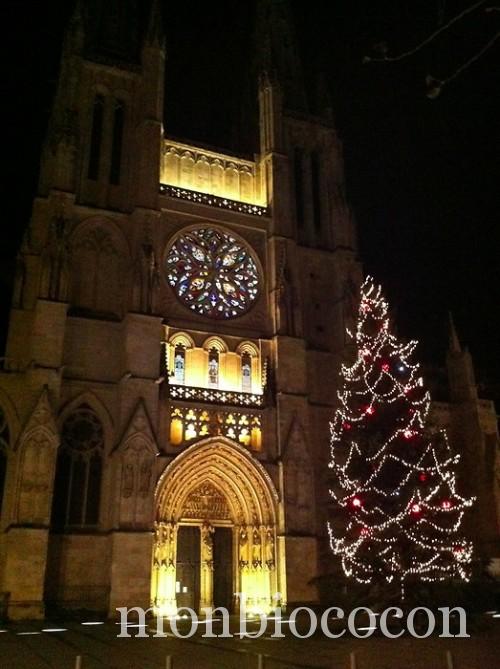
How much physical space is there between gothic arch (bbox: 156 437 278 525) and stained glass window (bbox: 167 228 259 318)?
533 cm

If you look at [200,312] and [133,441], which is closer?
[133,441]

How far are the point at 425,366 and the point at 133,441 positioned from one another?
18118 millimetres

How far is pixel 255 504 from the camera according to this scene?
73.5 ft

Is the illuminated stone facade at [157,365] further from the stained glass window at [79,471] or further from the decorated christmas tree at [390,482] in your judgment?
the decorated christmas tree at [390,482]

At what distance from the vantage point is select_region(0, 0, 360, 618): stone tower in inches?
778

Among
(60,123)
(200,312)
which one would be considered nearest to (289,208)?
(200,312)

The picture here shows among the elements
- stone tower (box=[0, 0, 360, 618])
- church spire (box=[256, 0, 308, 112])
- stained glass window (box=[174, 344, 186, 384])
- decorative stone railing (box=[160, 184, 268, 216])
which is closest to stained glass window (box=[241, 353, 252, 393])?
stone tower (box=[0, 0, 360, 618])

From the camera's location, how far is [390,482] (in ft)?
52.1

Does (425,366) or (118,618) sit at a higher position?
(425,366)

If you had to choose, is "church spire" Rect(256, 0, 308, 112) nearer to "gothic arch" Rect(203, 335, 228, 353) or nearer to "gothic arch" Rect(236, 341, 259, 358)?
"gothic arch" Rect(236, 341, 259, 358)

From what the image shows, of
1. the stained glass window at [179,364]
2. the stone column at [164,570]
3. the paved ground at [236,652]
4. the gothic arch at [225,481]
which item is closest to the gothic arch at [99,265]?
the stained glass window at [179,364]

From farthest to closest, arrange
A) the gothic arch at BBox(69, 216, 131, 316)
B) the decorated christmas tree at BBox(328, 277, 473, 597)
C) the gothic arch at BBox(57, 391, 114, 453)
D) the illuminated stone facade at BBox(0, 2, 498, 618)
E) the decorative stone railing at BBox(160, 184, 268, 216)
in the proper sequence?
the decorative stone railing at BBox(160, 184, 268, 216), the gothic arch at BBox(69, 216, 131, 316), the gothic arch at BBox(57, 391, 114, 453), the illuminated stone facade at BBox(0, 2, 498, 618), the decorated christmas tree at BBox(328, 277, 473, 597)

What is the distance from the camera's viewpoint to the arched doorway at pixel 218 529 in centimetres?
2112

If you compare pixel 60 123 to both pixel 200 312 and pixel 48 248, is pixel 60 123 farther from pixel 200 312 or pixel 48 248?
pixel 200 312
